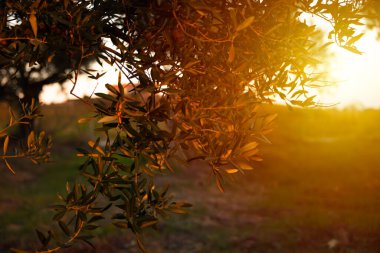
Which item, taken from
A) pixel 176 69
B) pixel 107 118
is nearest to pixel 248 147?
pixel 176 69

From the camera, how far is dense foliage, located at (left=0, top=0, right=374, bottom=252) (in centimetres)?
256

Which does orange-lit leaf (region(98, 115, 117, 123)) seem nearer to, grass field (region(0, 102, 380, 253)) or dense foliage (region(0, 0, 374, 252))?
dense foliage (region(0, 0, 374, 252))

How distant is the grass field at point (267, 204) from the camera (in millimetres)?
9039

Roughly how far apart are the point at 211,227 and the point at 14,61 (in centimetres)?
789

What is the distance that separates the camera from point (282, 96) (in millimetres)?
3109

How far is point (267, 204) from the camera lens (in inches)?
473

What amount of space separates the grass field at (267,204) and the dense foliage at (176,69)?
225 inches

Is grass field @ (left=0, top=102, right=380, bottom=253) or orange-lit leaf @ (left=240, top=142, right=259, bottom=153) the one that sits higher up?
orange-lit leaf @ (left=240, top=142, right=259, bottom=153)

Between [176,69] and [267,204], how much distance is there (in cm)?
990

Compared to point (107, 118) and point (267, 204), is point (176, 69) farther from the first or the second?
point (267, 204)

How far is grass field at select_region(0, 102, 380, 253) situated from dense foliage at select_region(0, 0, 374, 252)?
572 cm

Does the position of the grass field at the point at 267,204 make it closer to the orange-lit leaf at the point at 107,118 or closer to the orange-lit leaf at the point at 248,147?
the orange-lit leaf at the point at 248,147

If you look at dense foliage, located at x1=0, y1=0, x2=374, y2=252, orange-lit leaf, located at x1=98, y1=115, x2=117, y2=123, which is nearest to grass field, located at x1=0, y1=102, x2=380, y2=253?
dense foliage, located at x1=0, y1=0, x2=374, y2=252

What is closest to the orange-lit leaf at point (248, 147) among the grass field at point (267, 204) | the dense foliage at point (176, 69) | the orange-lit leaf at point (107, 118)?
the dense foliage at point (176, 69)
